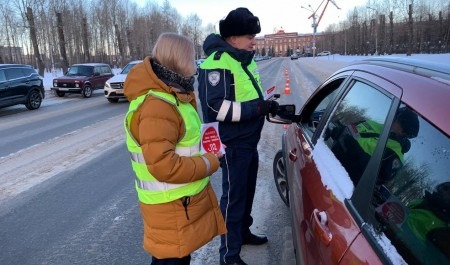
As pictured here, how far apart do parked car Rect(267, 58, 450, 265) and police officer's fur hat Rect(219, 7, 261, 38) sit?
32.8 inches

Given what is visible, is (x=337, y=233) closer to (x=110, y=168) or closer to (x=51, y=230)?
(x=51, y=230)

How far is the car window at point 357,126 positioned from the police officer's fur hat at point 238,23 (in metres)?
0.86

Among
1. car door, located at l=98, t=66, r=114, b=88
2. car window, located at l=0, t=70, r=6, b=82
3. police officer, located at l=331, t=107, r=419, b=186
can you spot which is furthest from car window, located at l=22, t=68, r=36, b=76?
police officer, located at l=331, t=107, r=419, b=186

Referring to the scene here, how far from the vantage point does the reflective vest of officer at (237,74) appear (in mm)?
2840

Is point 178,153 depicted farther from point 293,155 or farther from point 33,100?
point 33,100

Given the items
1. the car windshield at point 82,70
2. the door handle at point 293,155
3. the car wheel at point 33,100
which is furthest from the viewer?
the car windshield at point 82,70

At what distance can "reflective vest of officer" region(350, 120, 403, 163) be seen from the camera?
163 centimetres

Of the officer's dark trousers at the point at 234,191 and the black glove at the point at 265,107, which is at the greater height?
the black glove at the point at 265,107

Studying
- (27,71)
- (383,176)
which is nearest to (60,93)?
(27,71)

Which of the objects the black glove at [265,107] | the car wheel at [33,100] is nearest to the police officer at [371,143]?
the black glove at [265,107]

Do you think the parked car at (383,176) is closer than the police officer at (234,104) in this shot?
Yes

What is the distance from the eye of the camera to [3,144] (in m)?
8.65

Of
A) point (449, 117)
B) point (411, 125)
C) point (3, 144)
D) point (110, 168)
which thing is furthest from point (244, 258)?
point (3, 144)

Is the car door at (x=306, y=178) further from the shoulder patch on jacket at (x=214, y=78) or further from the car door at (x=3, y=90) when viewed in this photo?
the car door at (x=3, y=90)
